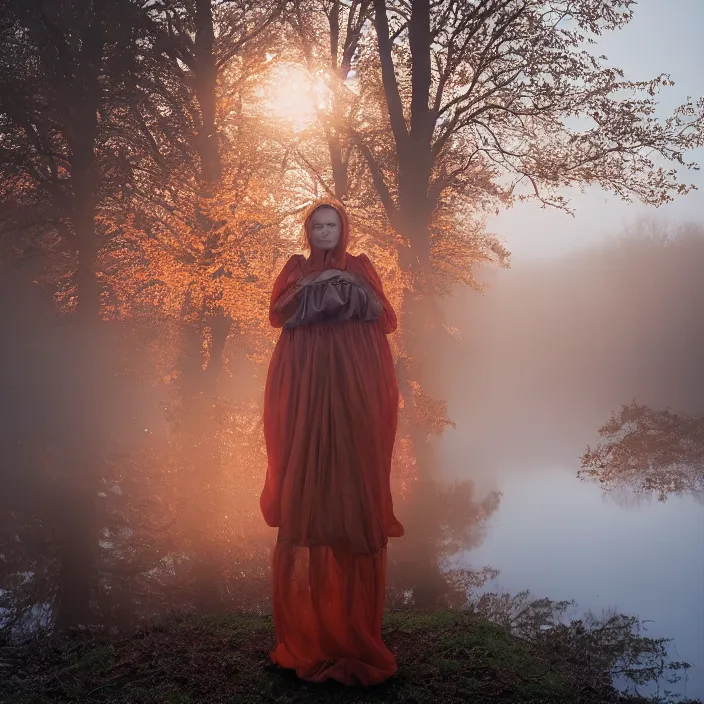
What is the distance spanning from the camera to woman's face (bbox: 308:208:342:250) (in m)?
5.00

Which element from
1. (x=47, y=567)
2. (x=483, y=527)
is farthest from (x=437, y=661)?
(x=483, y=527)

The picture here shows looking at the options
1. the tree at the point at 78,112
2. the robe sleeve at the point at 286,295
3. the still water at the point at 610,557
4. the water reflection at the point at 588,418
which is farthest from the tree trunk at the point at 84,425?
the water reflection at the point at 588,418

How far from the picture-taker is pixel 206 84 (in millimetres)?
17109

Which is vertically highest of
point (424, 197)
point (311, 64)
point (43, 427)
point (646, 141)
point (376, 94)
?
point (311, 64)

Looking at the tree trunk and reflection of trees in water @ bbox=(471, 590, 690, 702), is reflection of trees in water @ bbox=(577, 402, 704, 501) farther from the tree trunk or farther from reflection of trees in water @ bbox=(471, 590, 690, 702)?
the tree trunk

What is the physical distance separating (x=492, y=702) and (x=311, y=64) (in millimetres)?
17141

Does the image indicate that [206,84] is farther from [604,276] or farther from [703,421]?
[604,276]

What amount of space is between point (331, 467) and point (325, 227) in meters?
1.64

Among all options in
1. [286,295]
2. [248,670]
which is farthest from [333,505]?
[286,295]

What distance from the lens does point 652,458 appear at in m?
15.3

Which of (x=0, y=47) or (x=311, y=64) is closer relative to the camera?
(x=0, y=47)

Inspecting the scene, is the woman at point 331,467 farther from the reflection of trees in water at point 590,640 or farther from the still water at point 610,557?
the still water at point 610,557

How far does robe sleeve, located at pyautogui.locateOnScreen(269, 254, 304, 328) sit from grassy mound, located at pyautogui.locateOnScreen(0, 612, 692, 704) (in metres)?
2.40

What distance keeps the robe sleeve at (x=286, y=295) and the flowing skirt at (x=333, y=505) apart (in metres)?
0.24
